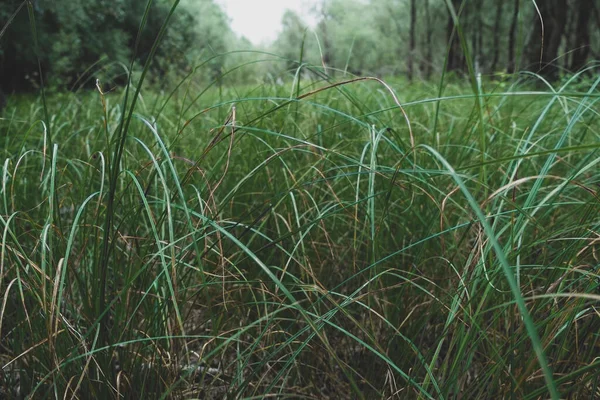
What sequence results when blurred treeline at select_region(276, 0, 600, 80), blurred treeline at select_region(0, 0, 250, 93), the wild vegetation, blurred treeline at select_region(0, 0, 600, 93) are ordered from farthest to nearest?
blurred treeline at select_region(276, 0, 600, 80)
blurred treeline at select_region(0, 0, 250, 93)
blurred treeline at select_region(0, 0, 600, 93)
the wild vegetation

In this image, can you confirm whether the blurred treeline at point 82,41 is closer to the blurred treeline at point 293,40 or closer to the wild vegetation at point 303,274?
the blurred treeline at point 293,40

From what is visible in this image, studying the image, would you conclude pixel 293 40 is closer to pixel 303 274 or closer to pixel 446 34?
pixel 446 34

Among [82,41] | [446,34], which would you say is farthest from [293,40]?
[82,41]

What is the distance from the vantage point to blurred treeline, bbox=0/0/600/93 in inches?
87.3

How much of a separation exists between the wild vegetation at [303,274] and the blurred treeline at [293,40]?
0.19m

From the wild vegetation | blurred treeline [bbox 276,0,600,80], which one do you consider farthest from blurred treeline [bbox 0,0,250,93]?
the wild vegetation

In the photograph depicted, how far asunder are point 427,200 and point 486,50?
23788 millimetres

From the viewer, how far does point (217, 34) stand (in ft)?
64.5

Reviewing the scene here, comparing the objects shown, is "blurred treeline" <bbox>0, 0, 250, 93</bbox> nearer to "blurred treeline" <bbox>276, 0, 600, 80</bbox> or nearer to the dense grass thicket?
"blurred treeline" <bbox>276, 0, 600, 80</bbox>

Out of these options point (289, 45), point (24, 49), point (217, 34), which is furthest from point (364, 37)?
point (24, 49)

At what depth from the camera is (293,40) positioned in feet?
112

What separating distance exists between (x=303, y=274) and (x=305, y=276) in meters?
0.09

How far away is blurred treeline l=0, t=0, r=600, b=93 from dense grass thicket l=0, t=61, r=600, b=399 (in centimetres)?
21

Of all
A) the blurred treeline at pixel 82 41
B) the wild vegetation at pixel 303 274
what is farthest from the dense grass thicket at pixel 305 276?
the blurred treeline at pixel 82 41
